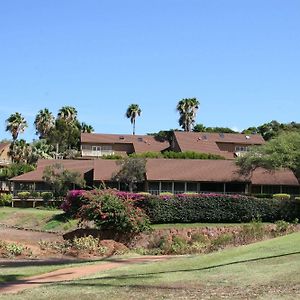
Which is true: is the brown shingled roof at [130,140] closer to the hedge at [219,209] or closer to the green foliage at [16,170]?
the green foliage at [16,170]

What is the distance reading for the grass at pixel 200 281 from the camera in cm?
1071

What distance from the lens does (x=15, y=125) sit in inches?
3706

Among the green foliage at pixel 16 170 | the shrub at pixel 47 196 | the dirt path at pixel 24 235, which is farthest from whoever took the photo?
the green foliage at pixel 16 170

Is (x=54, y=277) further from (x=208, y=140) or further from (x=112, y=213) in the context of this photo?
(x=208, y=140)

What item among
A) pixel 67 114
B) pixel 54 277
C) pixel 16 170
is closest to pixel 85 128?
pixel 67 114

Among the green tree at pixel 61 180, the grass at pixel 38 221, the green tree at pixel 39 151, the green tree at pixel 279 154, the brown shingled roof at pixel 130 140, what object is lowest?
the grass at pixel 38 221

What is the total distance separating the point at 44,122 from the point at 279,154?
181ft

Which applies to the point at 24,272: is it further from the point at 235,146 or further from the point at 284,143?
the point at 235,146

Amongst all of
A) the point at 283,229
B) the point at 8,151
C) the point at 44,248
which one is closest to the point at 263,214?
the point at 283,229

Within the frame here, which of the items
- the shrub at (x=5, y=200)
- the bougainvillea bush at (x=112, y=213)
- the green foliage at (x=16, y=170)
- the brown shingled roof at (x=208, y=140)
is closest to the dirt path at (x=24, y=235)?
the bougainvillea bush at (x=112, y=213)

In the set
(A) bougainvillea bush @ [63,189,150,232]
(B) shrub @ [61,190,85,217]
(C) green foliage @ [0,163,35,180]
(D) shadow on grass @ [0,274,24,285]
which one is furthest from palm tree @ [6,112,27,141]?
(D) shadow on grass @ [0,274,24,285]

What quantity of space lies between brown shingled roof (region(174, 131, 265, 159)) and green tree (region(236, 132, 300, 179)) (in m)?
25.1

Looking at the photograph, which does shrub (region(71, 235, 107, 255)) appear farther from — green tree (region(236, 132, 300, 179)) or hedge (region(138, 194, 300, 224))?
green tree (region(236, 132, 300, 179))

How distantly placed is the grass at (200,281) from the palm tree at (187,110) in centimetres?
8532
